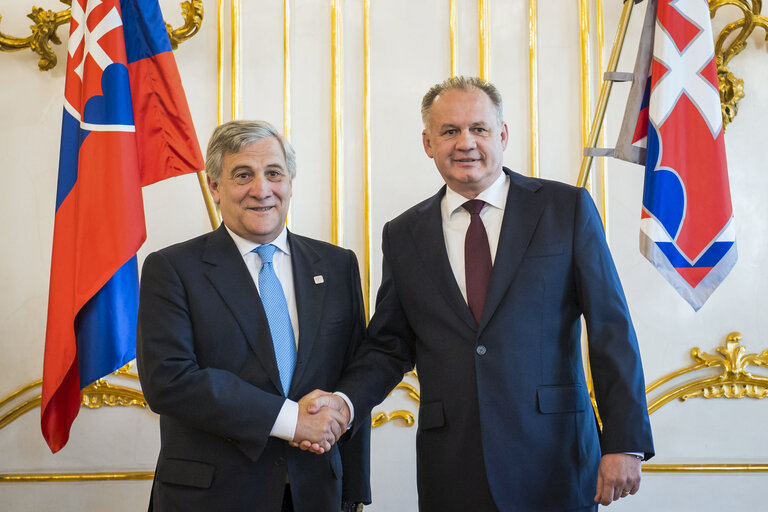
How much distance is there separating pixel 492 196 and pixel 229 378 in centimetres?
85

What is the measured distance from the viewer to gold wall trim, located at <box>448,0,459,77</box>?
320 cm

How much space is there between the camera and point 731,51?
3107 mm

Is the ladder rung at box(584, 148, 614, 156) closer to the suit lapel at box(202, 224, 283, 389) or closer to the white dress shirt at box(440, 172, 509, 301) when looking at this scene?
the white dress shirt at box(440, 172, 509, 301)

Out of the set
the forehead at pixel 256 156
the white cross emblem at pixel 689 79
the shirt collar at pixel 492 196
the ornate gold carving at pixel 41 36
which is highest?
the ornate gold carving at pixel 41 36

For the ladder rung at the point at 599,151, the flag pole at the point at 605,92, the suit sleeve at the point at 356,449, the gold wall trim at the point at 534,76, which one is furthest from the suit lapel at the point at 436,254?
the gold wall trim at the point at 534,76

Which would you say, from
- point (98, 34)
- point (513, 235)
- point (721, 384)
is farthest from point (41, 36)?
point (721, 384)

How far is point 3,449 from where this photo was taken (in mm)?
3082

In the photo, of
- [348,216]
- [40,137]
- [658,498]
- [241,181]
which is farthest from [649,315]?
[40,137]

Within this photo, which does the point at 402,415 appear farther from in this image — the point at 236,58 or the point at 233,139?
the point at 236,58

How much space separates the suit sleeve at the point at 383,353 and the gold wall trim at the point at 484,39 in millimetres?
1366

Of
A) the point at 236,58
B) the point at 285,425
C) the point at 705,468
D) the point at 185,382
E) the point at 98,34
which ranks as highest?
the point at 236,58

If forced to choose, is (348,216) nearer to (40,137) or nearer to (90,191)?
(90,191)

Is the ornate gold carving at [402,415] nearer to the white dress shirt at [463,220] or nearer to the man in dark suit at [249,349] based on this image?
the man in dark suit at [249,349]

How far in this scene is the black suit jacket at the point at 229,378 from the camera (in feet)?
5.79
